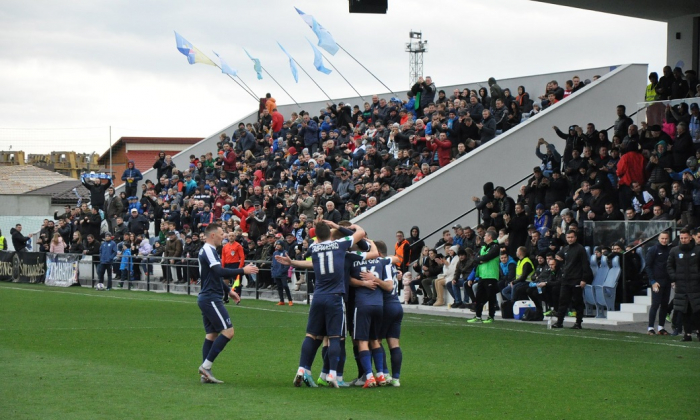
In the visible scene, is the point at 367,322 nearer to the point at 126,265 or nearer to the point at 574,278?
the point at 574,278

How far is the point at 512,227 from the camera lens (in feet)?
76.4

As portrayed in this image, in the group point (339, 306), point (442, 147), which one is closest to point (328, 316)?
point (339, 306)

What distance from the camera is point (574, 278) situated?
64.5 ft

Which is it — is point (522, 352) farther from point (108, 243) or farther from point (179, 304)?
point (108, 243)

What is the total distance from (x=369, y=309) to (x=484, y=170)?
16763 millimetres

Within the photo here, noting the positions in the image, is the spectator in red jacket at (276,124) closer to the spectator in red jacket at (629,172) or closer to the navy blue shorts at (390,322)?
the spectator in red jacket at (629,172)

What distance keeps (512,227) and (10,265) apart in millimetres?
20609

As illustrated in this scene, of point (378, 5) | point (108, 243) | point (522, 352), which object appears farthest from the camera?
point (108, 243)

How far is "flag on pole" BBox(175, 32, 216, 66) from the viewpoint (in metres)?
41.5

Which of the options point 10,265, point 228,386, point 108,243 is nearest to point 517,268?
point 228,386

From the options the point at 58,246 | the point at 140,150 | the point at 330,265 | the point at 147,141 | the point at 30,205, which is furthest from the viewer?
the point at 147,141

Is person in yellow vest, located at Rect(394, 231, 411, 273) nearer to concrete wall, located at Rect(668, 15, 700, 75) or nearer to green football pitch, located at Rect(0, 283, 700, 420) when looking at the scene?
green football pitch, located at Rect(0, 283, 700, 420)

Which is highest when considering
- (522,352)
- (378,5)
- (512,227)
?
(378,5)

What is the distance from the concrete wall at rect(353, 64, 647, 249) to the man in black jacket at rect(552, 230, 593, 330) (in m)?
7.57
